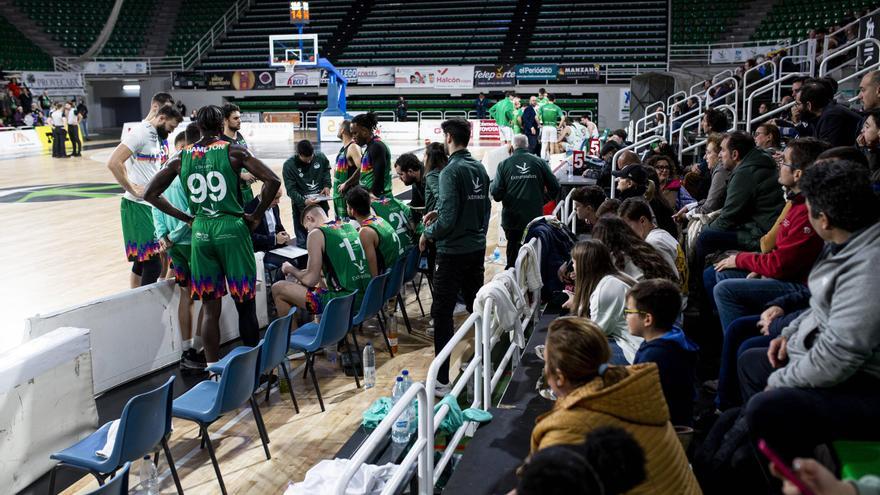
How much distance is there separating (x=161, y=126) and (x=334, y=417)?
9.23ft

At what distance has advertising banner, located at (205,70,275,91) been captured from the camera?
30.0m

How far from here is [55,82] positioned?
29.4 metres

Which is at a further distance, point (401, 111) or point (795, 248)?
point (401, 111)

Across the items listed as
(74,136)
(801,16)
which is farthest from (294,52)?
(801,16)

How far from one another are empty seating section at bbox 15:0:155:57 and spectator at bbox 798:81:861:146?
31.5m

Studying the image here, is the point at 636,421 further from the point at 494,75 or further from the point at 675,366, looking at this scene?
the point at 494,75

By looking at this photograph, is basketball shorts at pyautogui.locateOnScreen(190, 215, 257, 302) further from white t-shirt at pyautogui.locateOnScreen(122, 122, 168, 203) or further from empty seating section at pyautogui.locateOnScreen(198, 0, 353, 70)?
empty seating section at pyautogui.locateOnScreen(198, 0, 353, 70)

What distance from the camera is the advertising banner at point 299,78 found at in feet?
97.0

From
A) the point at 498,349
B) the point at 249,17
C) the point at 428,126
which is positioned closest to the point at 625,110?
the point at 428,126

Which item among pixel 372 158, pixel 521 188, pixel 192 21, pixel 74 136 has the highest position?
pixel 192 21

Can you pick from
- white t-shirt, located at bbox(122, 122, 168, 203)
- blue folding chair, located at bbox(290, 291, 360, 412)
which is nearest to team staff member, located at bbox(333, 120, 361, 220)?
white t-shirt, located at bbox(122, 122, 168, 203)

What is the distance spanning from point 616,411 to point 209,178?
12.0 feet

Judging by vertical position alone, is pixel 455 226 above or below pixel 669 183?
below

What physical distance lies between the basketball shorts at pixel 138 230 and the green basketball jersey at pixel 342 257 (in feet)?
5.84
